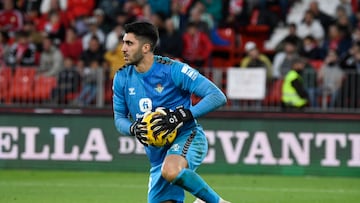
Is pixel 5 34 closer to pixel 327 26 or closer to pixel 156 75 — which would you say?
pixel 327 26

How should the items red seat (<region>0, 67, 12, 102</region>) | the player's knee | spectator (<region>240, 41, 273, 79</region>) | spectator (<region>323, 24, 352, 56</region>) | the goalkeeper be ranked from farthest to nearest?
spectator (<region>323, 24, 352, 56</region>) → spectator (<region>240, 41, 273, 79</region>) → red seat (<region>0, 67, 12, 102</region>) → the goalkeeper → the player's knee

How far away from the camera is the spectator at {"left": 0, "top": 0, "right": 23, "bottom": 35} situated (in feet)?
69.7

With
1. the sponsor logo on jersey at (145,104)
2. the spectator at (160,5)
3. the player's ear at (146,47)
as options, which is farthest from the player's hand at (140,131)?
the spectator at (160,5)

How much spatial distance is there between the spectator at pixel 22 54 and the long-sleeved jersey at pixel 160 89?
34.1 feet

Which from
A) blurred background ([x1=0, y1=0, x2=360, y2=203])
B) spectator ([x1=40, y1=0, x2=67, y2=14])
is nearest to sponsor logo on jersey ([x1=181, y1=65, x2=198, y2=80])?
blurred background ([x1=0, y1=0, x2=360, y2=203])

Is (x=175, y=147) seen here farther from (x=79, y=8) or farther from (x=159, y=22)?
(x=79, y=8)

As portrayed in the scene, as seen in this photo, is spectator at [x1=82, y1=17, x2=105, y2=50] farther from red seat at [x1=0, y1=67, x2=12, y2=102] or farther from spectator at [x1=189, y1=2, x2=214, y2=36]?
red seat at [x1=0, y1=67, x2=12, y2=102]

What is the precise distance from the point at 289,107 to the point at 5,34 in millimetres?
6754

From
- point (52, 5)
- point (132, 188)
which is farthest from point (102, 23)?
point (132, 188)

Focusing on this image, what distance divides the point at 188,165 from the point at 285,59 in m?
10.2

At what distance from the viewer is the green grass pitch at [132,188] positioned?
12.7 meters

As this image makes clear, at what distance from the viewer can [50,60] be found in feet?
61.4

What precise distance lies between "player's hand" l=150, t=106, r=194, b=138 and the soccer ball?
0.10 ft

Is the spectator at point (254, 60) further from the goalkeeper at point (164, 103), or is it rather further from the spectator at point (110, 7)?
the goalkeeper at point (164, 103)
